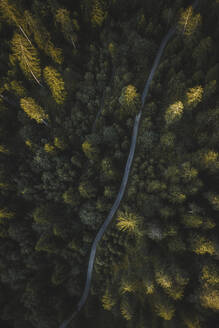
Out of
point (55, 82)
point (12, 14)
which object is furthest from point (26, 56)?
point (12, 14)

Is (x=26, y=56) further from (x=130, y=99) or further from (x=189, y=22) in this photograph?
(x=189, y=22)

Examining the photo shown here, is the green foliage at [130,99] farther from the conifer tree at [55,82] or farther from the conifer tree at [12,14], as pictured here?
the conifer tree at [12,14]

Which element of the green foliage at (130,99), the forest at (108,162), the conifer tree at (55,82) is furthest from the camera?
the conifer tree at (55,82)

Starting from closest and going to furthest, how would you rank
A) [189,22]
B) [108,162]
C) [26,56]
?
[189,22] < [26,56] < [108,162]

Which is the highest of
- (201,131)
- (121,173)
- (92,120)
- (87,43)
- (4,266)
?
(87,43)

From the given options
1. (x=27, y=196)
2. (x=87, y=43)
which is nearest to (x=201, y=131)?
(x=87, y=43)

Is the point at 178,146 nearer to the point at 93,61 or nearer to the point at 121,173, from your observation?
the point at 121,173

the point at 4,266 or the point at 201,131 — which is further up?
the point at 201,131

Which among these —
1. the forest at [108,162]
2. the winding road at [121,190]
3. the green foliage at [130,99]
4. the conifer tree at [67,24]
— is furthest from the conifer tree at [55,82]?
the winding road at [121,190]
